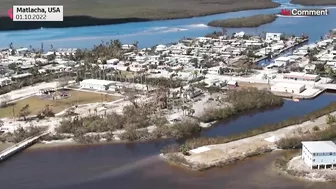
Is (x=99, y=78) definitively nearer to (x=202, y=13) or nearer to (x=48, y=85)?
(x=48, y=85)

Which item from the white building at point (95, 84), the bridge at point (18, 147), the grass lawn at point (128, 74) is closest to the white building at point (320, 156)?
the bridge at point (18, 147)

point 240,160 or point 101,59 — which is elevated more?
point 101,59

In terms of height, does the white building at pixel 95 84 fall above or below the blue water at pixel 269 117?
above

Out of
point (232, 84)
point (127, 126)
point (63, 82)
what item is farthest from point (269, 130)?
point (63, 82)

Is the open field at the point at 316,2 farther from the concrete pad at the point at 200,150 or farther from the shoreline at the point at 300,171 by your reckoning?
the shoreline at the point at 300,171

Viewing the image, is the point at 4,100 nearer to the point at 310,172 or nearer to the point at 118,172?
the point at 118,172

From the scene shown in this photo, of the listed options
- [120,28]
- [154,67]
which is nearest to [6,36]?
[120,28]
